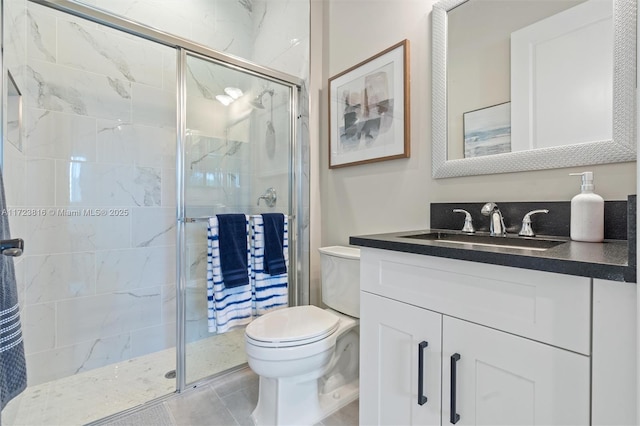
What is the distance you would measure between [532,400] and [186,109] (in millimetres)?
1808

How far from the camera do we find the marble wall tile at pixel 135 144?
6.13 ft

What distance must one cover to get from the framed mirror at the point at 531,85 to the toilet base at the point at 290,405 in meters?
1.15

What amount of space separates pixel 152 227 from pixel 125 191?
283 millimetres

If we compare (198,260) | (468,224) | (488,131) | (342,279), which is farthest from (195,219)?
(488,131)

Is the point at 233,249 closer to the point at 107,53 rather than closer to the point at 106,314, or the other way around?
the point at 106,314

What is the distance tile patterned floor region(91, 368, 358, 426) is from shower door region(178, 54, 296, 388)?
0.12 metres

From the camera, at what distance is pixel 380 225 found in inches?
65.2

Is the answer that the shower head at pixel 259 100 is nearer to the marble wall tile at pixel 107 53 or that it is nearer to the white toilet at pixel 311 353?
the marble wall tile at pixel 107 53

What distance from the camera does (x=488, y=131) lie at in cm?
125

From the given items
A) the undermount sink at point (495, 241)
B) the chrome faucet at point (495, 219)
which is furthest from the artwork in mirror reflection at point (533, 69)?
the undermount sink at point (495, 241)

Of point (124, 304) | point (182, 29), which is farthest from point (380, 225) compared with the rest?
point (182, 29)

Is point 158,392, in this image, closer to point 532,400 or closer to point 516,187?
point 532,400

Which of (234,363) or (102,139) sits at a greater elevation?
(102,139)

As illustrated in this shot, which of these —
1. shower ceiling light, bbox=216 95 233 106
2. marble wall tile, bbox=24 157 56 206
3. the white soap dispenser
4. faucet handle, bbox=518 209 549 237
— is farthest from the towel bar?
the white soap dispenser
